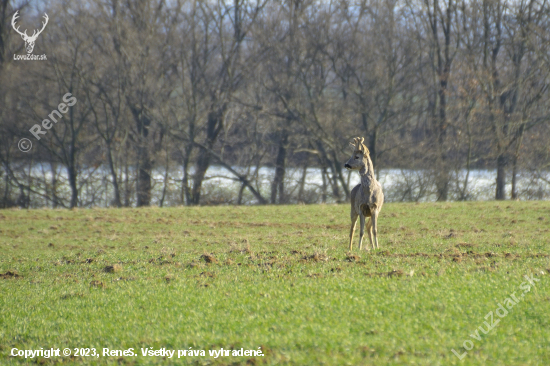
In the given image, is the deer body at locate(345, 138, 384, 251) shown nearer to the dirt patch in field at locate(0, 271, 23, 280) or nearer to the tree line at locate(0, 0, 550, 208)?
the dirt patch in field at locate(0, 271, 23, 280)

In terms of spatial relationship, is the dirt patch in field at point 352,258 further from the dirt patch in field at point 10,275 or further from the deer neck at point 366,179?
the dirt patch in field at point 10,275

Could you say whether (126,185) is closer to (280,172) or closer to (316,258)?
(280,172)

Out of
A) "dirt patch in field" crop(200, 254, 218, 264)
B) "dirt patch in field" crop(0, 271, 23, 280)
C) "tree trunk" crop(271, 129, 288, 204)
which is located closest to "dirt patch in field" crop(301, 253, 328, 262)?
"dirt patch in field" crop(200, 254, 218, 264)

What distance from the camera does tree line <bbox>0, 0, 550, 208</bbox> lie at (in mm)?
39156

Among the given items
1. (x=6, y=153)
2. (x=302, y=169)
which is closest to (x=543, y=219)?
(x=302, y=169)

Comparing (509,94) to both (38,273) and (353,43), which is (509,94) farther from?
(38,273)

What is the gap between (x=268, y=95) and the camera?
1699 inches

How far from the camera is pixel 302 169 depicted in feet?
148

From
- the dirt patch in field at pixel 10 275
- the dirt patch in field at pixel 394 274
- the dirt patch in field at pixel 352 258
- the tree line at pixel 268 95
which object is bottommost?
the dirt patch in field at pixel 10 275

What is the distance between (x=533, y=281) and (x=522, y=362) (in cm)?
322

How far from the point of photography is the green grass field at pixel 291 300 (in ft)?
22.0

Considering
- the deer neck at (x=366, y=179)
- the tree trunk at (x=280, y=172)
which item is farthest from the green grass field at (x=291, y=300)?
the tree trunk at (x=280, y=172)

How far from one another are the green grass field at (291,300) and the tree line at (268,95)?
24.3 m

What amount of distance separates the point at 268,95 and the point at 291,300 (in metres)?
35.6
